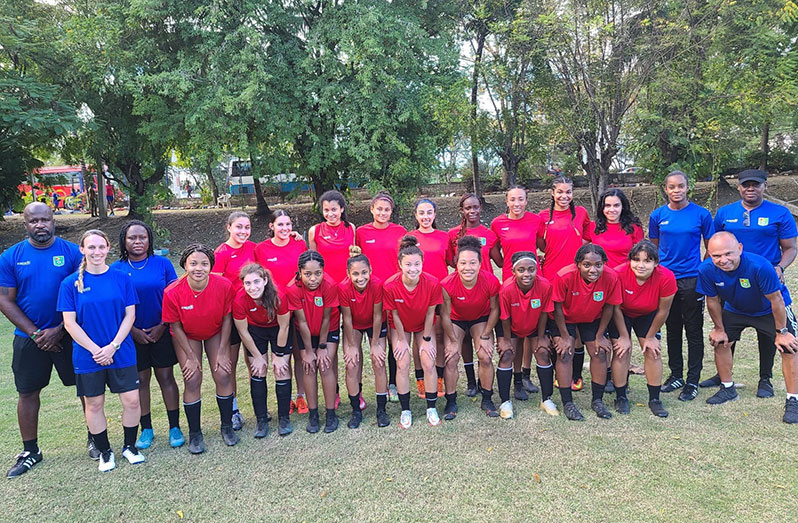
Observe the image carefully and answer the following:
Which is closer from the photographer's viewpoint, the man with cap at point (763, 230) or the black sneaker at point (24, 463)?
the black sneaker at point (24, 463)

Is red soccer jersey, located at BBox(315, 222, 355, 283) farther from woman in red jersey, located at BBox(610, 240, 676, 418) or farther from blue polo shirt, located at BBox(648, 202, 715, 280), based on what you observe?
blue polo shirt, located at BBox(648, 202, 715, 280)

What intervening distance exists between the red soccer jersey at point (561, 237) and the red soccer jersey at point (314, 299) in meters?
2.14

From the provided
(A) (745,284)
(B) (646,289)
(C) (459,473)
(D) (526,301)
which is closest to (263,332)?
(C) (459,473)

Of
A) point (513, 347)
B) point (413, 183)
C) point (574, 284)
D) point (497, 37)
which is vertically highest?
point (497, 37)

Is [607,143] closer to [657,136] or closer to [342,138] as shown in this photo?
[657,136]

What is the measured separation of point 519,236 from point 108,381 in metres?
3.65

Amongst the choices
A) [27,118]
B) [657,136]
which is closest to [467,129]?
[657,136]

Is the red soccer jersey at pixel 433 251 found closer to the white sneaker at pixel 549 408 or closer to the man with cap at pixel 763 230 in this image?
the white sneaker at pixel 549 408

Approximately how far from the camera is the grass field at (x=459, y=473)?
10.6 ft

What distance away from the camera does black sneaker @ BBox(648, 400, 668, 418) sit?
14.2ft

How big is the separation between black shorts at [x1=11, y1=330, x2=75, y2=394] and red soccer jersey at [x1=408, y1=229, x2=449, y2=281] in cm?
295

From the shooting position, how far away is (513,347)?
15.8 feet

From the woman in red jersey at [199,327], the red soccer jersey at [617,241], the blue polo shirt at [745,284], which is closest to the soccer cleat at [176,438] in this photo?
the woman in red jersey at [199,327]

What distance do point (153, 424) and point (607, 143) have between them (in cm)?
1252
